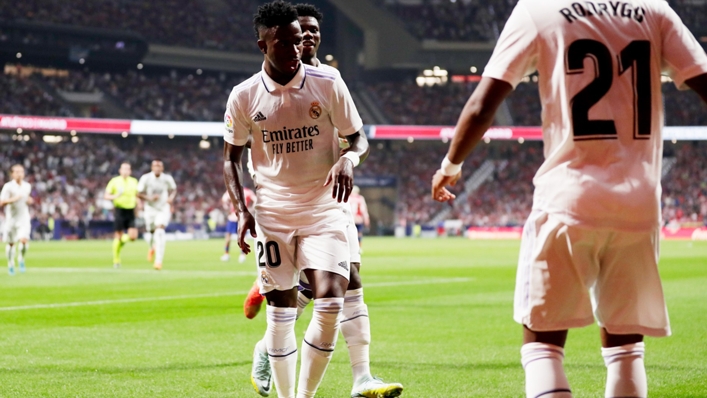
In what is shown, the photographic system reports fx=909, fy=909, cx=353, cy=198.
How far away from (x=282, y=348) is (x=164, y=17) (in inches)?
2317

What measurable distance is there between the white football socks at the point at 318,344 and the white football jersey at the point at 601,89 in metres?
2.08

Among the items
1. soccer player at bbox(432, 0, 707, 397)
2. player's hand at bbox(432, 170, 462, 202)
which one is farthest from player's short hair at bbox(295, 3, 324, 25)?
soccer player at bbox(432, 0, 707, 397)

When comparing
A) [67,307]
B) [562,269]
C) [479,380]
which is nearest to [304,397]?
[479,380]

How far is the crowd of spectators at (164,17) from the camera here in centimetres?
5572

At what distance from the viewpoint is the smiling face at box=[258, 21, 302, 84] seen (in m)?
4.98

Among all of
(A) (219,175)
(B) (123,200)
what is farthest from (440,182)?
(A) (219,175)

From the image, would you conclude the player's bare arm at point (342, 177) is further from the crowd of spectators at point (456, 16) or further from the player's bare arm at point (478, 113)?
the crowd of spectators at point (456, 16)

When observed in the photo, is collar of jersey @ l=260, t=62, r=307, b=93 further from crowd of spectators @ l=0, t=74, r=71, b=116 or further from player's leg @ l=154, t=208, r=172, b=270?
crowd of spectators @ l=0, t=74, r=71, b=116

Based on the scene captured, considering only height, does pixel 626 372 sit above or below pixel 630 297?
below

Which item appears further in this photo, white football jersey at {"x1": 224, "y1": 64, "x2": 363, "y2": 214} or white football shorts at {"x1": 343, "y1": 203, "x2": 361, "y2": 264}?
white football shorts at {"x1": 343, "y1": 203, "x2": 361, "y2": 264}

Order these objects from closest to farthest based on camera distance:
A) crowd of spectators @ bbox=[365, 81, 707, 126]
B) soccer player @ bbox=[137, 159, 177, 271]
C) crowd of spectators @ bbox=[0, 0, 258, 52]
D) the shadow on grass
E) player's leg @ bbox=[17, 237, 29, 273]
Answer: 1. the shadow on grass
2. player's leg @ bbox=[17, 237, 29, 273]
3. soccer player @ bbox=[137, 159, 177, 271]
4. crowd of spectators @ bbox=[0, 0, 258, 52]
5. crowd of spectators @ bbox=[365, 81, 707, 126]

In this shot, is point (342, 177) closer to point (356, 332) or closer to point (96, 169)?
point (356, 332)

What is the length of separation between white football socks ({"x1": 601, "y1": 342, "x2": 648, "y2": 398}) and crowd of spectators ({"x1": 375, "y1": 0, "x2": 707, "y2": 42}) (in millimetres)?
60831

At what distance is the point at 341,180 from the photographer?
4871 mm
